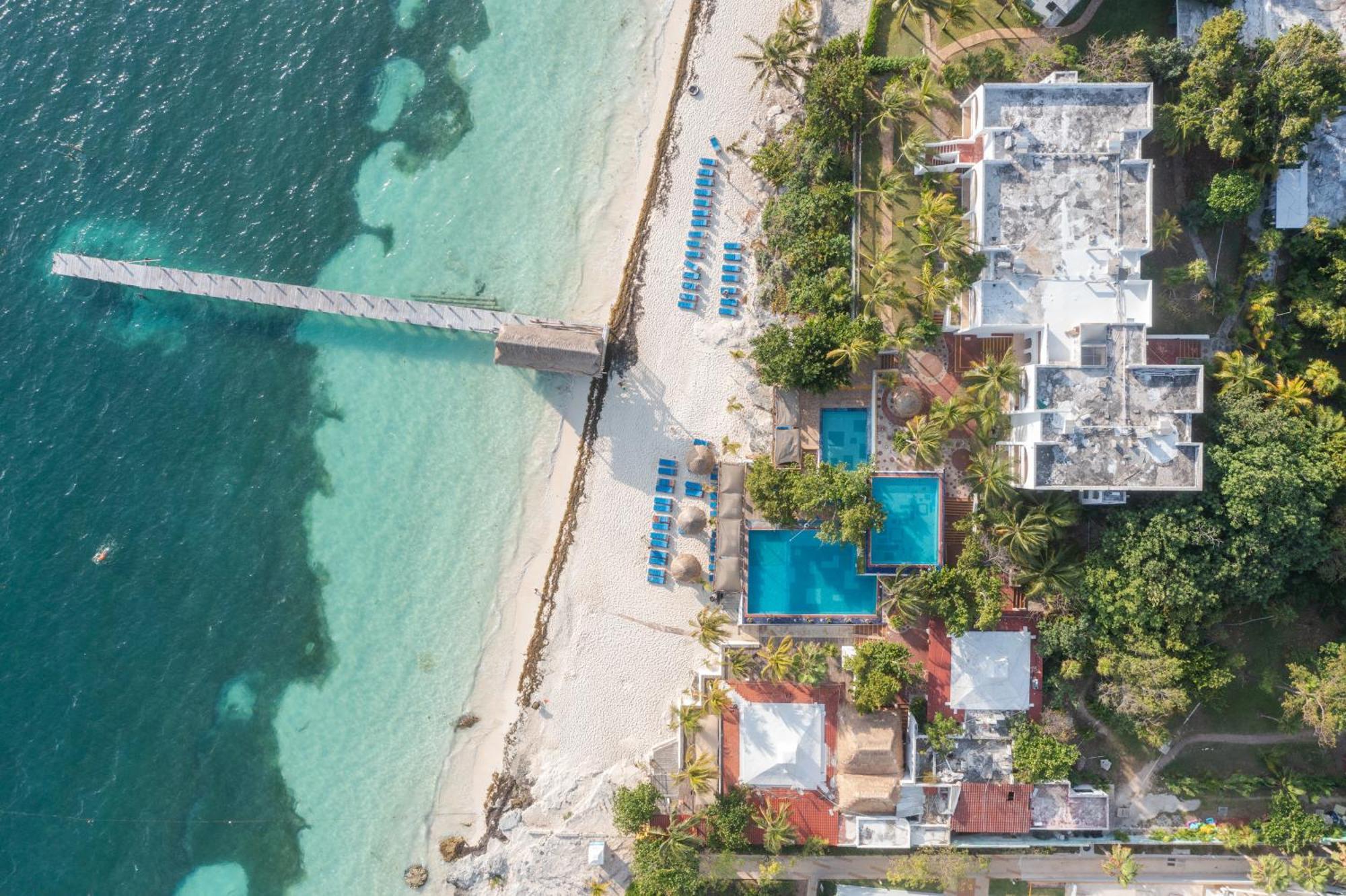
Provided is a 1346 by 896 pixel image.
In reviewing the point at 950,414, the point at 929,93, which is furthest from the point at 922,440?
the point at 929,93

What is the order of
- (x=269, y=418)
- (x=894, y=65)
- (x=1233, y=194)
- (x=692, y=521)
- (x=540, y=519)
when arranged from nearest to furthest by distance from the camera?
(x=1233, y=194) → (x=894, y=65) → (x=692, y=521) → (x=540, y=519) → (x=269, y=418)

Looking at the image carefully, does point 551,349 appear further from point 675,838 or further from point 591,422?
point 675,838

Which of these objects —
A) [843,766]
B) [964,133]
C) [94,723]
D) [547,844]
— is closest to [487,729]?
[547,844]

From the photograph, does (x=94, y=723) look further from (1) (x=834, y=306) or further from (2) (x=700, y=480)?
(1) (x=834, y=306)

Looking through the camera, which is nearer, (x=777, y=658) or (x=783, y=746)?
(x=777, y=658)

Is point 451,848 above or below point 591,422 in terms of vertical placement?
below

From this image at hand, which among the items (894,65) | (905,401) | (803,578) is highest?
(894,65)

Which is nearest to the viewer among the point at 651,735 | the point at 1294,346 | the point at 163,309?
the point at 1294,346
